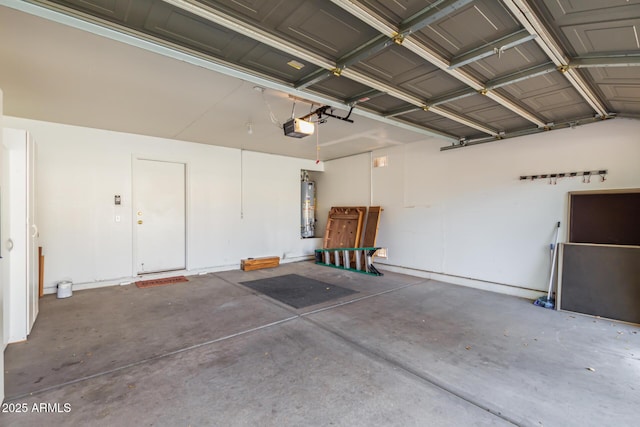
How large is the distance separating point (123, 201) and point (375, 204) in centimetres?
524

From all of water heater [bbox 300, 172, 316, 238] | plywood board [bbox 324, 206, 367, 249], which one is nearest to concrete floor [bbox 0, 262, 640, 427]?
plywood board [bbox 324, 206, 367, 249]

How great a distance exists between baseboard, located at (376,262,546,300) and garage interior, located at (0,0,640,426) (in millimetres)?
49

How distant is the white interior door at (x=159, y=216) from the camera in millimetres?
5527

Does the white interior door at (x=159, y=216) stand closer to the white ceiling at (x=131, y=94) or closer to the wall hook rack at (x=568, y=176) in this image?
the white ceiling at (x=131, y=94)

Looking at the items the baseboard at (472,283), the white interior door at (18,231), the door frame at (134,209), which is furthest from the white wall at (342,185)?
the white interior door at (18,231)

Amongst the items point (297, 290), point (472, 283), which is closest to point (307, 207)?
point (297, 290)

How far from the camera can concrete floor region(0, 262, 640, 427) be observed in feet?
6.41

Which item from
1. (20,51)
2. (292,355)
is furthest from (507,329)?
(20,51)

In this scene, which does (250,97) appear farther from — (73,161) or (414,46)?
(73,161)

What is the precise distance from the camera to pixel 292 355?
8.94 ft

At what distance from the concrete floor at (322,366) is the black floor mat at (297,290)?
32cm

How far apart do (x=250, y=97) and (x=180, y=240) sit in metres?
3.82

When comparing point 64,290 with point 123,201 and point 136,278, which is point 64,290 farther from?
point 123,201

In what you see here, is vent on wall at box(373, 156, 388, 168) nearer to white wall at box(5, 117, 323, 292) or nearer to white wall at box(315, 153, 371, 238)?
white wall at box(315, 153, 371, 238)
